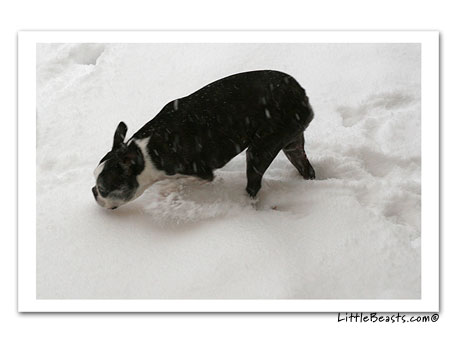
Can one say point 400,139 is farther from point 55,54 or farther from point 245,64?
point 55,54

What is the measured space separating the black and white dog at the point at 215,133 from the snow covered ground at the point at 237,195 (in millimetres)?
247

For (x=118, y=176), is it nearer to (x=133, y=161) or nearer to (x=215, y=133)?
(x=133, y=161)

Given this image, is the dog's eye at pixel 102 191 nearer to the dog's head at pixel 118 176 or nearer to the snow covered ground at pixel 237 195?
the dog's head at pixel 118 176

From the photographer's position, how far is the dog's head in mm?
3566

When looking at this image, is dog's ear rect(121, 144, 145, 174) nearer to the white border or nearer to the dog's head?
the dog's head

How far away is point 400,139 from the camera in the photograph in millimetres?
4547

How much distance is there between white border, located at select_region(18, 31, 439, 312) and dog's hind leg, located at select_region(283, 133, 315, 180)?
871 millimetres

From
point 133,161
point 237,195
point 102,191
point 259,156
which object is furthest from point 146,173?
point 259,156

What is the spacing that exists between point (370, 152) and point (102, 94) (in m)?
2.86

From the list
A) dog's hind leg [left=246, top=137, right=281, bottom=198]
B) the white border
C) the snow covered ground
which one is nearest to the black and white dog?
dog's hind leg [left=246, top=137, right=281, bottom=198]

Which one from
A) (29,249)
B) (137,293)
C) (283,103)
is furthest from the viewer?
(283,103)

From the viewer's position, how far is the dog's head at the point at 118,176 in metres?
3.57

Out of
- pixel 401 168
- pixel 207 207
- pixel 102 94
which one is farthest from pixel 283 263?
pixel 102 94
